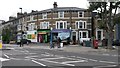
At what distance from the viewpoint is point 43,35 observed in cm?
7600

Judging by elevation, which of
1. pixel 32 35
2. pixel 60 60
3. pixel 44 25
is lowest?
pixel 60 60

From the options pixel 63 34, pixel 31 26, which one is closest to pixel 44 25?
pixel 31 26

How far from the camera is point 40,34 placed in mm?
76312

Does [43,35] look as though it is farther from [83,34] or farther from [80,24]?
[83,34]

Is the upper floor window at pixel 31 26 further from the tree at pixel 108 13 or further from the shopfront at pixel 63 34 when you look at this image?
the tree at pixel 108 13

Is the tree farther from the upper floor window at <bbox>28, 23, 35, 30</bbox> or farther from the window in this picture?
the upper floor window at <bbox>28, 23, 35, 30</bbox>

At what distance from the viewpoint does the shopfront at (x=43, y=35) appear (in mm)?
74812

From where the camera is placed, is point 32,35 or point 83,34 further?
point 32,35

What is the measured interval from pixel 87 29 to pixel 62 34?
6467mm

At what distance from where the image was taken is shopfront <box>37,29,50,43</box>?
74.8 meters

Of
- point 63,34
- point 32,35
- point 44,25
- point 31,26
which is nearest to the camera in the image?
point 63,34

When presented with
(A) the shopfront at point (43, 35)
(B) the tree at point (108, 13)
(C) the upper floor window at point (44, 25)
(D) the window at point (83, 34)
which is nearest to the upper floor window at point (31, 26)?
(A) the shopfront at point (43, 35)

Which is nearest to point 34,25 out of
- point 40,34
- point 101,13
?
point 40,34

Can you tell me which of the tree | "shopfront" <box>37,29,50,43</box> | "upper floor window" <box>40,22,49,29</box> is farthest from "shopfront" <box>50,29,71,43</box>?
the tree
